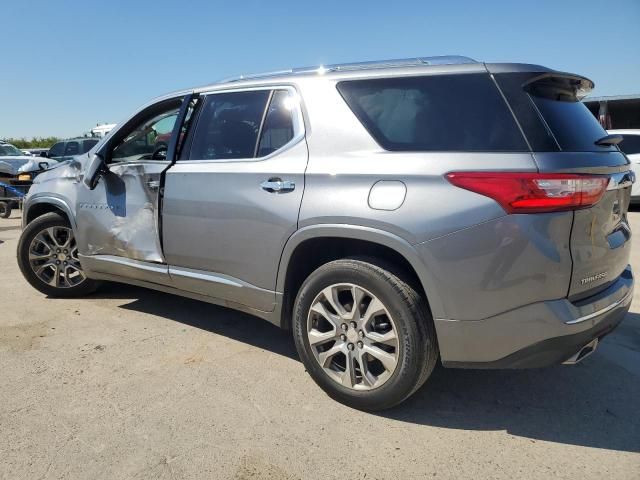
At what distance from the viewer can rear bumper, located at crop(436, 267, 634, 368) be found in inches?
88.5

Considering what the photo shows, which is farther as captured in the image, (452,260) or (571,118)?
(571,118)

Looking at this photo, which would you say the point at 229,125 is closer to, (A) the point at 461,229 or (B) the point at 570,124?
(A) the point at 461,229

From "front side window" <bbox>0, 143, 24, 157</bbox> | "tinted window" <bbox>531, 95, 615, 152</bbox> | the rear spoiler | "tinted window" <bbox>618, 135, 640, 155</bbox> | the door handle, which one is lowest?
"tinted window" <bbox>618, 135, 640, 155</bbox>

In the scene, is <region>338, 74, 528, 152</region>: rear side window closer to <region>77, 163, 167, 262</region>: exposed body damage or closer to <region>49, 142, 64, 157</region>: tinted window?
<region>77, 163, 167, 262</region>: exposed body damage

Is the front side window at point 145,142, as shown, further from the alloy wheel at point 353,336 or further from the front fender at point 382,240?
the alloy wheel at point 353,336

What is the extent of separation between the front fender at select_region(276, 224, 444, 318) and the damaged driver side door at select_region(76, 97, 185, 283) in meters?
1.36

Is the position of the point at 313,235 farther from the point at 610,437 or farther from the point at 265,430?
the point at 610,437

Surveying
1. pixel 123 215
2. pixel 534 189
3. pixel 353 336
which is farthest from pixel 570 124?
pixel 123 215

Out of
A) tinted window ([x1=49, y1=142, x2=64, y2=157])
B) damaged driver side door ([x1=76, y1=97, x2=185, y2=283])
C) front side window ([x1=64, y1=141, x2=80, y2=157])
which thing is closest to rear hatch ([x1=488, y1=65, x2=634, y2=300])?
damaged driver side door ([x1=76, y1=97, x2=185, y2=283])

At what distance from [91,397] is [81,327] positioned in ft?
4.08

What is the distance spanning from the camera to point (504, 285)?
2.25 m

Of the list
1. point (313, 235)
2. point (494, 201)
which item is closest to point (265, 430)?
point (313, 235)


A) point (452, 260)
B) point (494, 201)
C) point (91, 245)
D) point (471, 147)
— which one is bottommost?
point (91, 245)

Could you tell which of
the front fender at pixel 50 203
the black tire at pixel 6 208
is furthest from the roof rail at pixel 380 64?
the black tire at pixel 6 208
